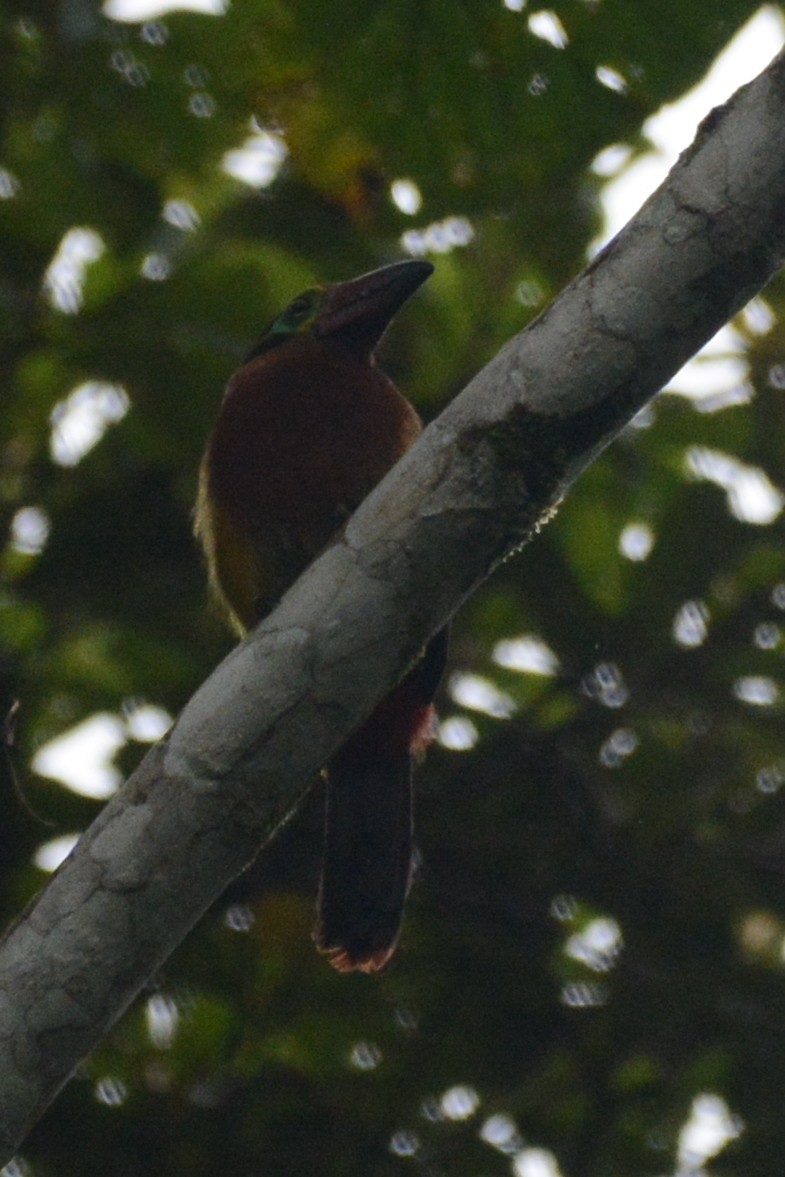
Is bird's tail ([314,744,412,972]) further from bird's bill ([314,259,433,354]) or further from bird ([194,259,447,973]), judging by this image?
bird's bill ([314,259,433,354])

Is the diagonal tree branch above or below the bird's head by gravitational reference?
below

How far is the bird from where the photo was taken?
3176 mm

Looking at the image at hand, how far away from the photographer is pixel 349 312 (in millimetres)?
3453

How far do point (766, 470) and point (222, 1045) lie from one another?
5.51 feet

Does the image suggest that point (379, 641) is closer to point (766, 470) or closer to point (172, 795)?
point (172, 795)

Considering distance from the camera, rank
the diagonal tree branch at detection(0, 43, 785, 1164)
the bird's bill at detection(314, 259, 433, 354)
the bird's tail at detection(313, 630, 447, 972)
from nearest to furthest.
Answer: the diagonal tree branch at detection(0, 43, 785, 1164), the bird's tail at detection(313, 630, 447, 972), the bird's bill at detection(314, 259, 433, 354)

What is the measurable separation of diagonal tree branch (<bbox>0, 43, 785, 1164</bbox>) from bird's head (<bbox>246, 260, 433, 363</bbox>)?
130 centimetres

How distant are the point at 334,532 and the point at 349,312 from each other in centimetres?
51

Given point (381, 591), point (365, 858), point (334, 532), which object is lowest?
point (381, 591)

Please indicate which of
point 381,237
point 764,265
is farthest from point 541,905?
point 764,265

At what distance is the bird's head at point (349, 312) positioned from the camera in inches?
131

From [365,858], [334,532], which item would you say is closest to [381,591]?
[334,532]

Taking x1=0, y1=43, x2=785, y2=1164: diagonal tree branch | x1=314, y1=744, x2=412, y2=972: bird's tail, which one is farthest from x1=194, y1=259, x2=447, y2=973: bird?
x1=0, y1=43, x2=785, y2=1164: diagonal tree branch

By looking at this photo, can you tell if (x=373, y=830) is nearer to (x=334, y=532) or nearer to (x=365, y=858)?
(x=365, y=858)
